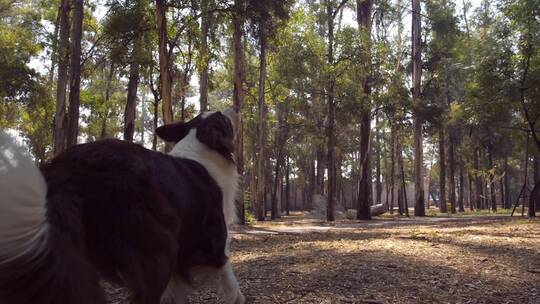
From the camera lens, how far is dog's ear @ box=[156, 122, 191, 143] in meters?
4.38

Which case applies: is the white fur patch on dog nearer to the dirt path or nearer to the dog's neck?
the dog's neck

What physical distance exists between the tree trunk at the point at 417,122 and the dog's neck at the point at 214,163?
77.6 feet

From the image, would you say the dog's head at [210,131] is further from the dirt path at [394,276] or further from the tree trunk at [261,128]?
the tree trunk at [261,128]

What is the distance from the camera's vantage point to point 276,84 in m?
26.1

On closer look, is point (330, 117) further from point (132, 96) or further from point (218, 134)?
point (218, 134)

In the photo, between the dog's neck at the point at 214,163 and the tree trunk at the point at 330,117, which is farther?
the tree trunk at the point at 330,117

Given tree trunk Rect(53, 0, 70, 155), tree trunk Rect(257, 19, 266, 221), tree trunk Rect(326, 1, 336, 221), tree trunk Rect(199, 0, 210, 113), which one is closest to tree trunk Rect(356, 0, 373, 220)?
tree trunk Rect(326, 1, 336, 221)

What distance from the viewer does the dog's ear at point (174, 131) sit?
4375 mm

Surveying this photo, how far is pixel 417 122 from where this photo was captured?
2684 cm

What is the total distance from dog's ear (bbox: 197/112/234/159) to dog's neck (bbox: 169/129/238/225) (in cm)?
4

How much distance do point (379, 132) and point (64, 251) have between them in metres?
52.6

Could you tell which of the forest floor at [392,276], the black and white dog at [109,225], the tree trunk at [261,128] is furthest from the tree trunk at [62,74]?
the black and white dog at [109,225]

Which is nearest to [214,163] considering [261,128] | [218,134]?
[218,134]

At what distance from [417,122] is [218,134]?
24.3 meters
